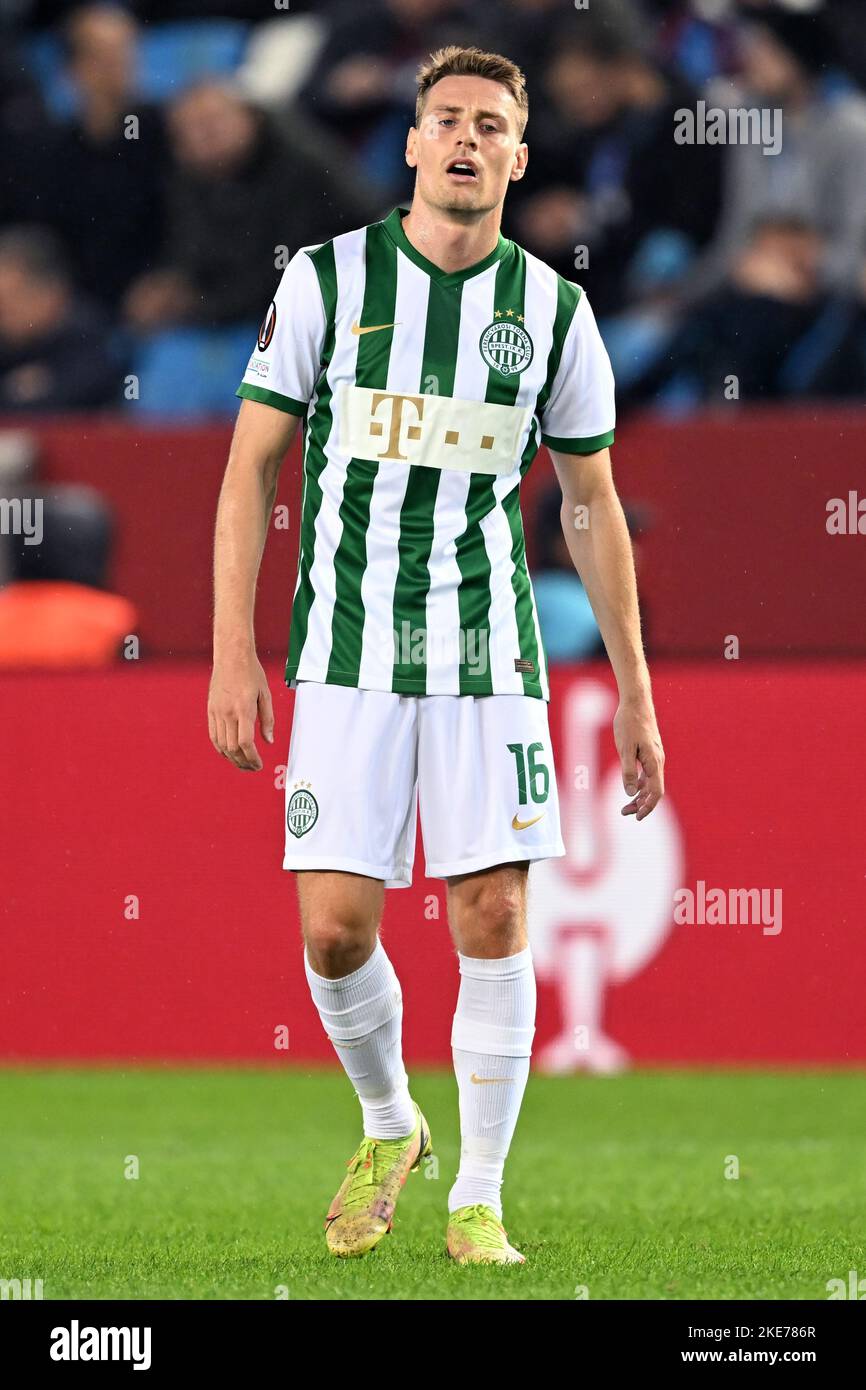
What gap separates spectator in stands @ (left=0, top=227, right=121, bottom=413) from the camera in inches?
336

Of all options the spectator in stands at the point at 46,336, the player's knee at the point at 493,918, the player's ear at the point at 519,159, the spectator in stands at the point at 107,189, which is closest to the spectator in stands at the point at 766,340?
the spectator in stands at the point at 46,336

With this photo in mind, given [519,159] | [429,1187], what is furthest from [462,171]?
[429,1187]

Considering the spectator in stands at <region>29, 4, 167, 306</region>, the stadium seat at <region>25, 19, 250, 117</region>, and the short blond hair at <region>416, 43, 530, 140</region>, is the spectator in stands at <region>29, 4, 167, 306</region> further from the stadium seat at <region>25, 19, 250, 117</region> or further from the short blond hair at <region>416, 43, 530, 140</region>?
the short blond hair at <region>416, 43, 530, 140</region>

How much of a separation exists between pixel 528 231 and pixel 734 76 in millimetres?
1188

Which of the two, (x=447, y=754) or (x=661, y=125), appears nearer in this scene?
(x=447, y=754)

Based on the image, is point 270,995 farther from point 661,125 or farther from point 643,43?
point 643,43

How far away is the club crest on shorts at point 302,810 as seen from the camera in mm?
3791

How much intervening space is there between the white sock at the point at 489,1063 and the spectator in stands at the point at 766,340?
4.38 meters

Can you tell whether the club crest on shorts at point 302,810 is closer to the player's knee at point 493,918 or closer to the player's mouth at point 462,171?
the player's knee at point 493,918

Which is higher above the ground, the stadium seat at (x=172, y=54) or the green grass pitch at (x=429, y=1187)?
the stadium seat at (x=172, y=54)

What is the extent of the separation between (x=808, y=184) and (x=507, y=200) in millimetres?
1194

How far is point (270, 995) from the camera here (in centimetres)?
649

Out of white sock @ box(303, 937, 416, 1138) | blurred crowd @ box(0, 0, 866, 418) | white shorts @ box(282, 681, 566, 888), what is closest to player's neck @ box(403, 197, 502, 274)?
white shorts @ box(282, 681, 566, 888)
